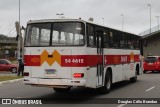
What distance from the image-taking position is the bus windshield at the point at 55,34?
13.9 metres

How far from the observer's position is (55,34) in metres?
14.2

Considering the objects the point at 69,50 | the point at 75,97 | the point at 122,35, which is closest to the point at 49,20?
the point at 69,50

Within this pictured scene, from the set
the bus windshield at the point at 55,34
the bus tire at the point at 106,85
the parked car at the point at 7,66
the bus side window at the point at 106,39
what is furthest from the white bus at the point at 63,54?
the parked car at the point at 7,66

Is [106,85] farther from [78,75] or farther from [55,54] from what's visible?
[55,54]

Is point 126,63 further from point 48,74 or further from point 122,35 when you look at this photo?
point 48,74

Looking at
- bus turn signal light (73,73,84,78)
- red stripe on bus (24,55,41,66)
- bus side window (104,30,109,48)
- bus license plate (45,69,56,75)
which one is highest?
bus side window (104,30,109,48)

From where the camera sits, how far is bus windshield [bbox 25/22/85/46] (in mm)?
13930

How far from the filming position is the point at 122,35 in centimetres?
1950

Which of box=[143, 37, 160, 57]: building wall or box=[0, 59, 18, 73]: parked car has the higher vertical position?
box=[143, 37, 160, 57]: building wall

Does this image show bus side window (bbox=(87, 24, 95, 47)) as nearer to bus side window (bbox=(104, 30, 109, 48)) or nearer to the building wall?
bus side window (bbox=(104, 30, 109, 48))

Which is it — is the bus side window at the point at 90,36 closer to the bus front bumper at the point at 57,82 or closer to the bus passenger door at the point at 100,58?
the bus passenger door at the point at 100,58

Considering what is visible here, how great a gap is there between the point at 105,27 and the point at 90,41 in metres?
2.35

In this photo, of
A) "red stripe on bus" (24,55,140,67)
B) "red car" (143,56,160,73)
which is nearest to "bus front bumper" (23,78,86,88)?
"red stripe on bus" (24,55,140,67)

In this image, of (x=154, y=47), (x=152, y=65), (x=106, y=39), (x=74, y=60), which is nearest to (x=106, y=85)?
(x=106, y=39)
